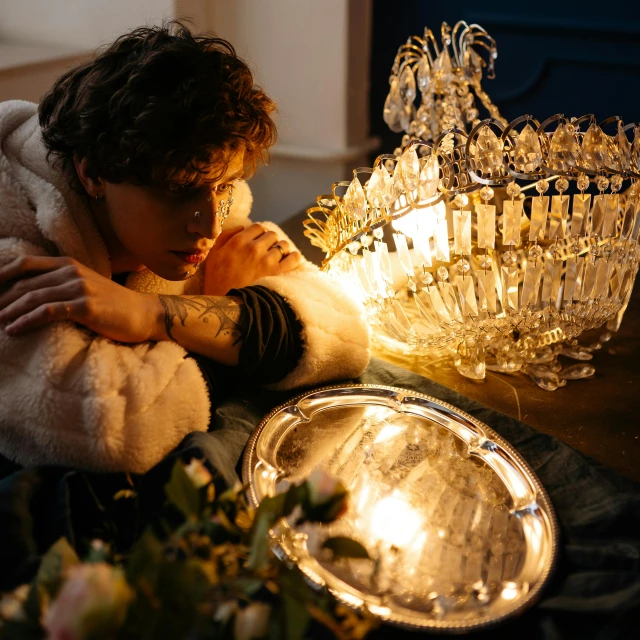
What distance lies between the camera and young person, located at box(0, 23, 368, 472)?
71 cm

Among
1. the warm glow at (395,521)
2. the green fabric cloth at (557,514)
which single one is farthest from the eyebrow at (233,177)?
the warm glow at (395,521)

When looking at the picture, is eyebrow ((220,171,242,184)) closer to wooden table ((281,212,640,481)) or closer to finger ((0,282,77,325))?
finger ((0,282,77,325))

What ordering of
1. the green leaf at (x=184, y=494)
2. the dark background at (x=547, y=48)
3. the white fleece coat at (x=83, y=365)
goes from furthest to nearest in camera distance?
the dark background at (x=547, y=48), the white fleece coat at (x=83, y=365), the green leaf at (x=184, y=494)

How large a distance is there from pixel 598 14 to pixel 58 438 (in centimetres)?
161

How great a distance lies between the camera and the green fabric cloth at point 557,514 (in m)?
0.59

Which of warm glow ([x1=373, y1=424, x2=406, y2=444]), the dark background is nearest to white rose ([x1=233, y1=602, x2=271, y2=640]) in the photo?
warm glow ([x1=373, y1=424, x2=406, y2=444])

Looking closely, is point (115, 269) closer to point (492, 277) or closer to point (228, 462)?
point (228, 462)

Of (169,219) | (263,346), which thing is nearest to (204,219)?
(169,219)

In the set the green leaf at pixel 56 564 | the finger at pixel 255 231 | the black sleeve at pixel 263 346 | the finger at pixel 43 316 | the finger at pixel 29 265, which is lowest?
the black sleeve at pixel 263 346

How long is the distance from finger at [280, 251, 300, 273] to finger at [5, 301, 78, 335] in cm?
32

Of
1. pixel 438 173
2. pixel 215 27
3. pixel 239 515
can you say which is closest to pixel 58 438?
pixel 239 515

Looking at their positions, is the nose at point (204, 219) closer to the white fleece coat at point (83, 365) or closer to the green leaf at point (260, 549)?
the white fleece coat at point (83, 365)

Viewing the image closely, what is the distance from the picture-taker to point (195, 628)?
0.43 m

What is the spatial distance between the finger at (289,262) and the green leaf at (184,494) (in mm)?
509
